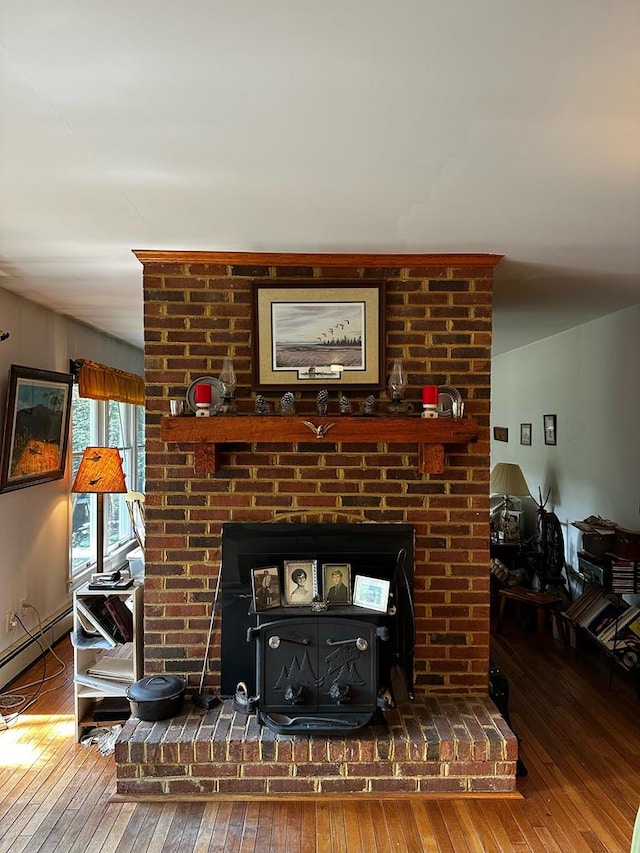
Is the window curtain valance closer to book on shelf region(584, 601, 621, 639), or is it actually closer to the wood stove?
the wood stove

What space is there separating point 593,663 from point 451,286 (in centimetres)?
275

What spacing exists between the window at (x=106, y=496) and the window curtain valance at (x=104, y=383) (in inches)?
7.1

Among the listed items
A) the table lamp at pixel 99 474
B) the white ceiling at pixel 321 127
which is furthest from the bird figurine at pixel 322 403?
the table lamp at pixel 99 474

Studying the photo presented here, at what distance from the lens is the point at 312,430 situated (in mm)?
2768

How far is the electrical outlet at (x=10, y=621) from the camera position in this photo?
3730mm

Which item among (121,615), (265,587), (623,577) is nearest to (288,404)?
(265,587)

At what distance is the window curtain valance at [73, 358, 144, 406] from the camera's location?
185 inches

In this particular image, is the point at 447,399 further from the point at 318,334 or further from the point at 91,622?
the point at 91,622

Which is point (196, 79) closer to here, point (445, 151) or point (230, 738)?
point (445, 151)

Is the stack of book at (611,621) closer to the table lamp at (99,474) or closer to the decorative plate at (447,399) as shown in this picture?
the decorative plate at (447,399)

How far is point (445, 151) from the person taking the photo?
176 cm

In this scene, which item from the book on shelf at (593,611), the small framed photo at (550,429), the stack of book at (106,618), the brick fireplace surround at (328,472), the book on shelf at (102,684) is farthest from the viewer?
the small framed photo at (550,429)

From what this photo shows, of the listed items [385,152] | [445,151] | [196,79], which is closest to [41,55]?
[196,79]

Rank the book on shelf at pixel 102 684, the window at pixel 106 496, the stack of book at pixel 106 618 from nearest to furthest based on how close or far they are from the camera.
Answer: the book on shelf at pixel 102 684, the stack of book at pixel 106 618, the window at pixel 106 496
